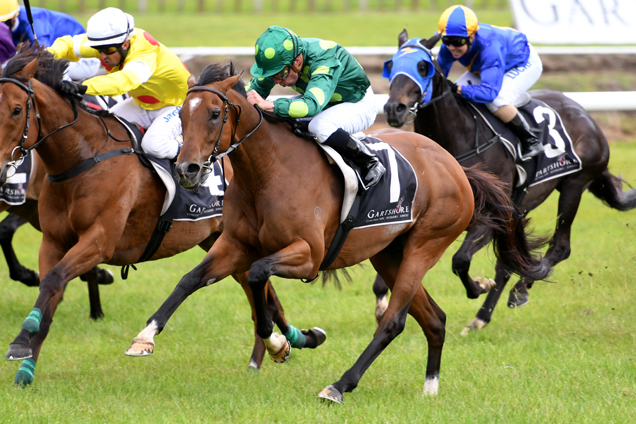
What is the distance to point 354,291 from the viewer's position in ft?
25.0

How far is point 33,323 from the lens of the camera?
417cm

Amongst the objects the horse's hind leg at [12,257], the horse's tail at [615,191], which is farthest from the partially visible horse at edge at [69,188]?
the horse's tail at [615,191]

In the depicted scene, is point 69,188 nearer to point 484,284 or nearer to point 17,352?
point 17,352

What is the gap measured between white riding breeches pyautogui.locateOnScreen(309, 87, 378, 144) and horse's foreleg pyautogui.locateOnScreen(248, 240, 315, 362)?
69cm

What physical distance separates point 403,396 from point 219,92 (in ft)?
6.60

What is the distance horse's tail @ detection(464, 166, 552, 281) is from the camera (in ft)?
17.1

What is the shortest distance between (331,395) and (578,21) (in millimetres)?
10372

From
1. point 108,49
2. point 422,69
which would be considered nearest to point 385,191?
point 422,69

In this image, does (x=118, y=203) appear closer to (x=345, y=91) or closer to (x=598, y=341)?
(x=345, y=91)

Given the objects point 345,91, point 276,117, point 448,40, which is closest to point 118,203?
point 276,117

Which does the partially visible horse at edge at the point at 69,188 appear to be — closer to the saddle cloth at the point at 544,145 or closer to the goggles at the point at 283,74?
the goggles at the point at 283,74

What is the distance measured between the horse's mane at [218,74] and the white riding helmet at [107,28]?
1191 mm

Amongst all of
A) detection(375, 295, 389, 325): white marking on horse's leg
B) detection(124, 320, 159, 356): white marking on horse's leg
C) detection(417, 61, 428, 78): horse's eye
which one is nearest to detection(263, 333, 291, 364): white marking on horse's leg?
detection(124, 320, 159, 356): white marking on horse's leg

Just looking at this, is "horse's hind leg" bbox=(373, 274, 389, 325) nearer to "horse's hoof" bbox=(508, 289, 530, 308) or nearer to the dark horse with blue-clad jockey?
the dark horse with blue-clad jockey
